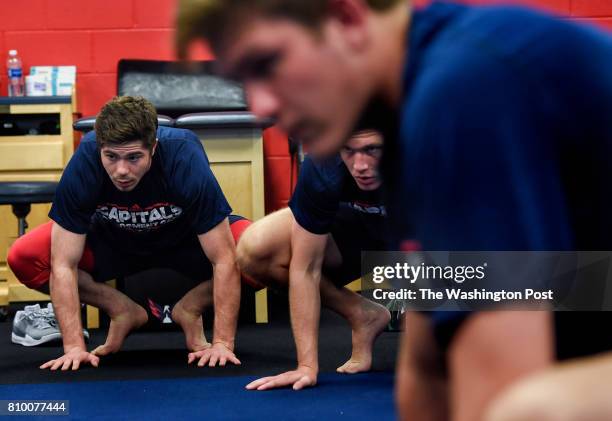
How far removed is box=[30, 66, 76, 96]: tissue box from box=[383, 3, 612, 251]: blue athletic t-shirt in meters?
3.58

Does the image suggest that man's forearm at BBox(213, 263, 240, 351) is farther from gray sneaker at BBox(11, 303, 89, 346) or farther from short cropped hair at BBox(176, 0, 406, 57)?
short cropped hair at BBox(176, 0, 406, 57)

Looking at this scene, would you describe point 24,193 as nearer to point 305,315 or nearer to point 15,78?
point 15,78

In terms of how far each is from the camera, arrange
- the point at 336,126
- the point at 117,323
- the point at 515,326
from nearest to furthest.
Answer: the point at 515,326 → the point at 336,126 → the point at 117,323

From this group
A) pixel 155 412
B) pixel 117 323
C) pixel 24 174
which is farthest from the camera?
pixel 24 174

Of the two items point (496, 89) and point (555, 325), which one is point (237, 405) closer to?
point (555, 325)

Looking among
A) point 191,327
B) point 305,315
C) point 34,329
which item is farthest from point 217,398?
point 34,329

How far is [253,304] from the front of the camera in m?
3.64

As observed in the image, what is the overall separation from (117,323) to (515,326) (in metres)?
2.56

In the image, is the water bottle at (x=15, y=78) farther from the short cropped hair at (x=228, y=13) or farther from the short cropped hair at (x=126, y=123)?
the short cropped hair at (x=228, y=13)

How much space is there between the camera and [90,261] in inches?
122

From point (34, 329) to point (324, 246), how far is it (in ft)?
4.04

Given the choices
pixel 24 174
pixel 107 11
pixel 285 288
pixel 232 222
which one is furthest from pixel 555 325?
pixel 107 11

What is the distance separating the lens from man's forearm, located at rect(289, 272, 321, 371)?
254 cm

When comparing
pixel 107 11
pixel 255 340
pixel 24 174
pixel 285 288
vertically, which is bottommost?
pixel 255 340
